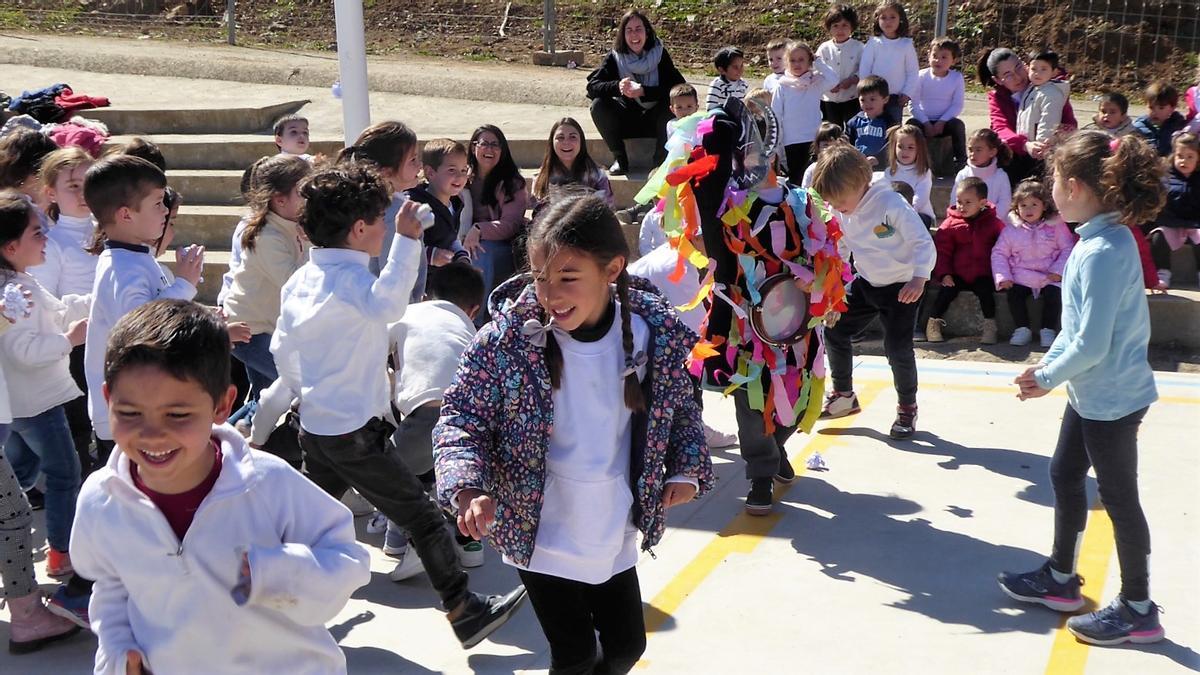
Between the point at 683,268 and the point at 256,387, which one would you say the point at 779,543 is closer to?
the point at 683,268

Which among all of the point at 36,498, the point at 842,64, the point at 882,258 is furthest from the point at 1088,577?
the point at 842,64

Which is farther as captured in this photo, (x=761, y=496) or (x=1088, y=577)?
(x=761, y=496)

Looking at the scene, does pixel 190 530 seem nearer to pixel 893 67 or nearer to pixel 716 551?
pixel 716 551

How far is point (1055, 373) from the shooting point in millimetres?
4164

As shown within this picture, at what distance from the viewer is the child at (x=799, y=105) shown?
1010 cm

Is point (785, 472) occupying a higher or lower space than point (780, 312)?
lower

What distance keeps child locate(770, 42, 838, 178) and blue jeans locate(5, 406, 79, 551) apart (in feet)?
21.5

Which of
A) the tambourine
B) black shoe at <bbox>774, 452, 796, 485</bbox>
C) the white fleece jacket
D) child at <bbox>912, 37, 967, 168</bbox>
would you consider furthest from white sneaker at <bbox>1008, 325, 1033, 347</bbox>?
the white fleece jacket

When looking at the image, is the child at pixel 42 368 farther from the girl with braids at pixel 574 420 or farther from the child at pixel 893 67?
the child at pixel 893 67

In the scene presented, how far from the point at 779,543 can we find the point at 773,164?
1.63 m

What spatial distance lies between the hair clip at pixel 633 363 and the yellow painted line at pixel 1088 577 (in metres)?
1.97

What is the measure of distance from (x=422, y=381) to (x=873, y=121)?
603 centimetres

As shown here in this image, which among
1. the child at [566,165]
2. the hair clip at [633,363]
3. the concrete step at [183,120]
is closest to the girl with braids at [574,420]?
the hair clip at [633,363]

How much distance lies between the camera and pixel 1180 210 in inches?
340
